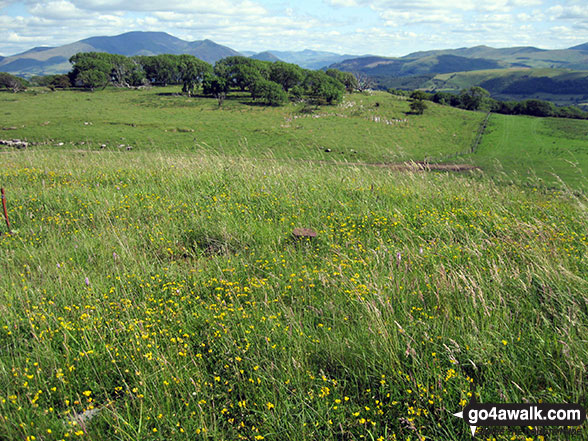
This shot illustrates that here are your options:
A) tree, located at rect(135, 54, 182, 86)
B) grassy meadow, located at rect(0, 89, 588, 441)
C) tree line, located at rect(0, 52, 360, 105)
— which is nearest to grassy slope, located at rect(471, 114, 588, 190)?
tree line, located at rect(0, 52, 360, 105)

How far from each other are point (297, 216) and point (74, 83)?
136 meters

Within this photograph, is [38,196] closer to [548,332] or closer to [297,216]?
[297,216]

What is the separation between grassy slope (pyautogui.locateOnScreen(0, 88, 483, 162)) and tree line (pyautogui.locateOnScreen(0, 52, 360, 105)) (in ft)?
20.4

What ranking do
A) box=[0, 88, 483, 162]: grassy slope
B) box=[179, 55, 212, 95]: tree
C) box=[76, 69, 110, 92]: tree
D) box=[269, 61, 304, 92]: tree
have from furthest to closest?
box=[269, 61, 304, 92]: tree, box=[179, 55, 212, 95]: tree, box=[76, 69, 110, 92]: tree, box=[0, 88, 483, 162]: grassy slope

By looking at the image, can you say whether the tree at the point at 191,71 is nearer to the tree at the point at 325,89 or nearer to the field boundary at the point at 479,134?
the tree at the point at 325,89

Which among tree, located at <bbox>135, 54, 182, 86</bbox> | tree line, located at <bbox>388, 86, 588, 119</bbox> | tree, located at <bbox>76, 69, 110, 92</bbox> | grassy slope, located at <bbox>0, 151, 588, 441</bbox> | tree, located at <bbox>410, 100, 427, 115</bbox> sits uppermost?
tree, located at <bbox>135, 54, 182, 86</bbox>

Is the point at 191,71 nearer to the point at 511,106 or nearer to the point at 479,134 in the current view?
the point at 479,134

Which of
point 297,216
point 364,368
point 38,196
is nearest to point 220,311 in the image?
point 364,368

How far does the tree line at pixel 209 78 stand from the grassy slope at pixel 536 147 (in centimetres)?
4257

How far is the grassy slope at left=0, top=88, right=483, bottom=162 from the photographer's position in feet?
173

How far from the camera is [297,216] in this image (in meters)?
6.04

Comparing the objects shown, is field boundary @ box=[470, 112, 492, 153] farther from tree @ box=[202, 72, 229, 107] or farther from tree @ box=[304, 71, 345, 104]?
tree @ box=[202, 72, 229, 107]

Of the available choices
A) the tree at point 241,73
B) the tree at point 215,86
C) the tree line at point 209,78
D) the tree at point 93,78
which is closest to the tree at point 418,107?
the tree line at point 209,78

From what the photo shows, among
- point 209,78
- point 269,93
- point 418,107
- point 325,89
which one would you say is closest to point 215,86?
point 209,78
